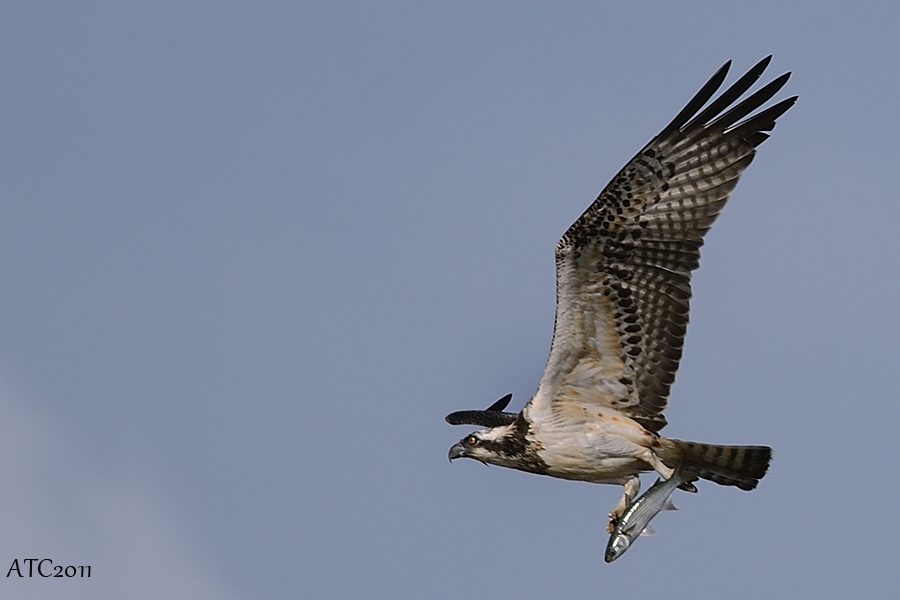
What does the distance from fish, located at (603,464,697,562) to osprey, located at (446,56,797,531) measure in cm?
38

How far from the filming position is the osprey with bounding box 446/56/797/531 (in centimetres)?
1251

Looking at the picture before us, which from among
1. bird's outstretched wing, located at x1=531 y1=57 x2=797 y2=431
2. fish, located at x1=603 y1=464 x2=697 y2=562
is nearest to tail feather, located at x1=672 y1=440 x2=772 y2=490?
fish, located at x1=603 y1=464 x2=697 y2=562

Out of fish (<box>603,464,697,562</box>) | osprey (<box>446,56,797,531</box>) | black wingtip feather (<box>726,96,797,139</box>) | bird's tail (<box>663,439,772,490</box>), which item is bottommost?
fish (<box>603,464,697,562</box>)

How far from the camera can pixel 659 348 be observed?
12.8 metres

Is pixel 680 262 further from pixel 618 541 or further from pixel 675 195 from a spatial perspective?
pixel 618 541

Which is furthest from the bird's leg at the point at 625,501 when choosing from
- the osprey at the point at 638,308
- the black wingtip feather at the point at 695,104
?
the black wingtip feather at the point at 695,104

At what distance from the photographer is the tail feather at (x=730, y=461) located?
1264 centimetres

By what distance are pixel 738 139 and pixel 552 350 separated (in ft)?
6.67

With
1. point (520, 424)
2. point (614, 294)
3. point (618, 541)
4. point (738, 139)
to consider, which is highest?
point (738, 139)

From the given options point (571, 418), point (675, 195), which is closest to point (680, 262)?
point (675, 195)

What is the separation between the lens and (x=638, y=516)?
1229cm

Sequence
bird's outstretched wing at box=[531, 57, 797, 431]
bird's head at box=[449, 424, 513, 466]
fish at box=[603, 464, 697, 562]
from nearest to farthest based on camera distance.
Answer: fish at box=[603, 464, 697, 562], bird's outstretched wing at box=[531, 57, 797, 431], bird's head at box=[449, 424, 513, 466]

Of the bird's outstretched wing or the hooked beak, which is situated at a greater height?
the bird's outstretched wing

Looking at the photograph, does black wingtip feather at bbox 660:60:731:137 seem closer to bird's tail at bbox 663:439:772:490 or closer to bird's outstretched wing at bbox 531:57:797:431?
bird's outstretched wing at bbox 531:57:797:431
